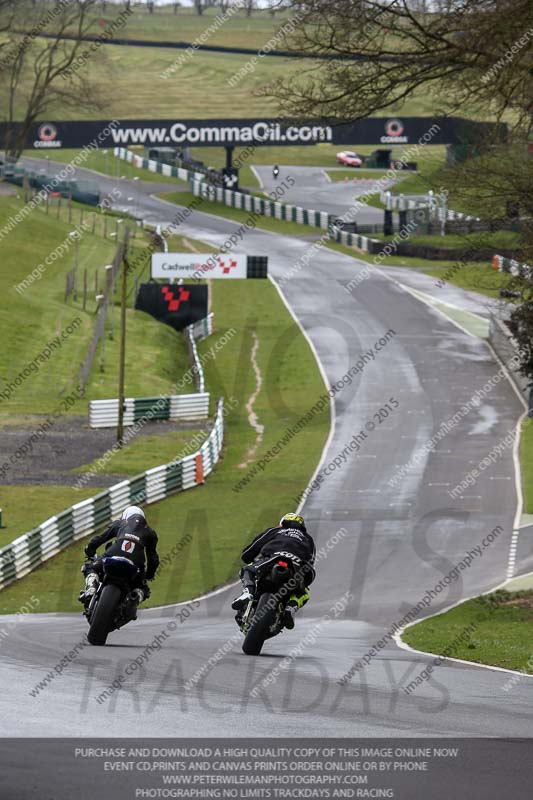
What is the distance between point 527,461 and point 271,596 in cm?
2401

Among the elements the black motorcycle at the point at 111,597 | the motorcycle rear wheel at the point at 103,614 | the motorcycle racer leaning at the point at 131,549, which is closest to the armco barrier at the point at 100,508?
the motorcycle racer leaning at the point at 131,549

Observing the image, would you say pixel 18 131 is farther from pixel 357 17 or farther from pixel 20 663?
pixel 20 663

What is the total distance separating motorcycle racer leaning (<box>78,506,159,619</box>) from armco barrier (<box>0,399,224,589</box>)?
9.56m

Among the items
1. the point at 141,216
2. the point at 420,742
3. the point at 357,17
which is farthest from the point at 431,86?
the point at 141,216

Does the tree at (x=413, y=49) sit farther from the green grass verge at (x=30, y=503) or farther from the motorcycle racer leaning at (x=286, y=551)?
the green grass verge at (x=30, y=503)

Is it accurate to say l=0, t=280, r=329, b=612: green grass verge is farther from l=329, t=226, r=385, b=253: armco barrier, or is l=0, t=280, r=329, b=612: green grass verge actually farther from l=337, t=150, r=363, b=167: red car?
l=337, t=150, r=363, b=167: red car

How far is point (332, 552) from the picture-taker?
28.0 m

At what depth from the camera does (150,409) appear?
142 feet

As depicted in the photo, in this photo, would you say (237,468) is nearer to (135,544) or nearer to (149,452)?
(149,452)

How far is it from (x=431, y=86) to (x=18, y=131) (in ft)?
238

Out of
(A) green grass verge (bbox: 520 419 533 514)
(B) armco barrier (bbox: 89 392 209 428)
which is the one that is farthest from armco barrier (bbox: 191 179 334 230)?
(A) green grass verge (bbox: 520 419 533 514)

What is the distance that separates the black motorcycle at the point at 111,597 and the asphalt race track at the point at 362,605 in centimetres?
33

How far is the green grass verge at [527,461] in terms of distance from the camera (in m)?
33.3

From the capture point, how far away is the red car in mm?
110250
